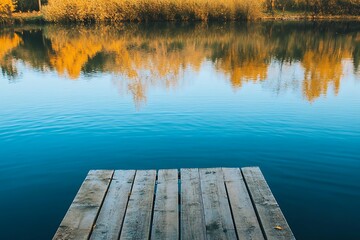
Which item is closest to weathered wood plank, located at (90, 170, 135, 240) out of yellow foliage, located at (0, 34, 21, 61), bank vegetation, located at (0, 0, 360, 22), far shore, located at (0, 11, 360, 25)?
yellow foliage, located at (0, 34, 21, 61)

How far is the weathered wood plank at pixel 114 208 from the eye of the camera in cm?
414

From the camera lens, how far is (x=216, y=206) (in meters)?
4.72

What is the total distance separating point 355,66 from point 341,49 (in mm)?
7758


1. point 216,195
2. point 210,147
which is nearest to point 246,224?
point 216,195

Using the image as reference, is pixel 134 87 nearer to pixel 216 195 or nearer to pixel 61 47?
pixel 216 195

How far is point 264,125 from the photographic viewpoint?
413 inches

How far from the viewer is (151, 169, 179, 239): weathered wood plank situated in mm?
4160

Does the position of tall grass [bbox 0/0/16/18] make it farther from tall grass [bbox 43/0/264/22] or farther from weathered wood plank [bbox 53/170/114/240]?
weathered wood plank [bbox 53/170/114/240]

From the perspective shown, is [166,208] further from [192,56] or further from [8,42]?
[8,42]

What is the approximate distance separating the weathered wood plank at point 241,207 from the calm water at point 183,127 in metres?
1.30

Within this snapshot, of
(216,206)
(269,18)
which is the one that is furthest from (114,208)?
(269,18)

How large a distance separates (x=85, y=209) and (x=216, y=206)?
1.88 m

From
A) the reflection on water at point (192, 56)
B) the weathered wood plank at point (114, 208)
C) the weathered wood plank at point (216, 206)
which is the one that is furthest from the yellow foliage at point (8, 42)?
the weathered wood plank at point (216, 206)

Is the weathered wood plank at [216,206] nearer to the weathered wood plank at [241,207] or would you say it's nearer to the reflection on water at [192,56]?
the weathered wood plank at [241,207]
